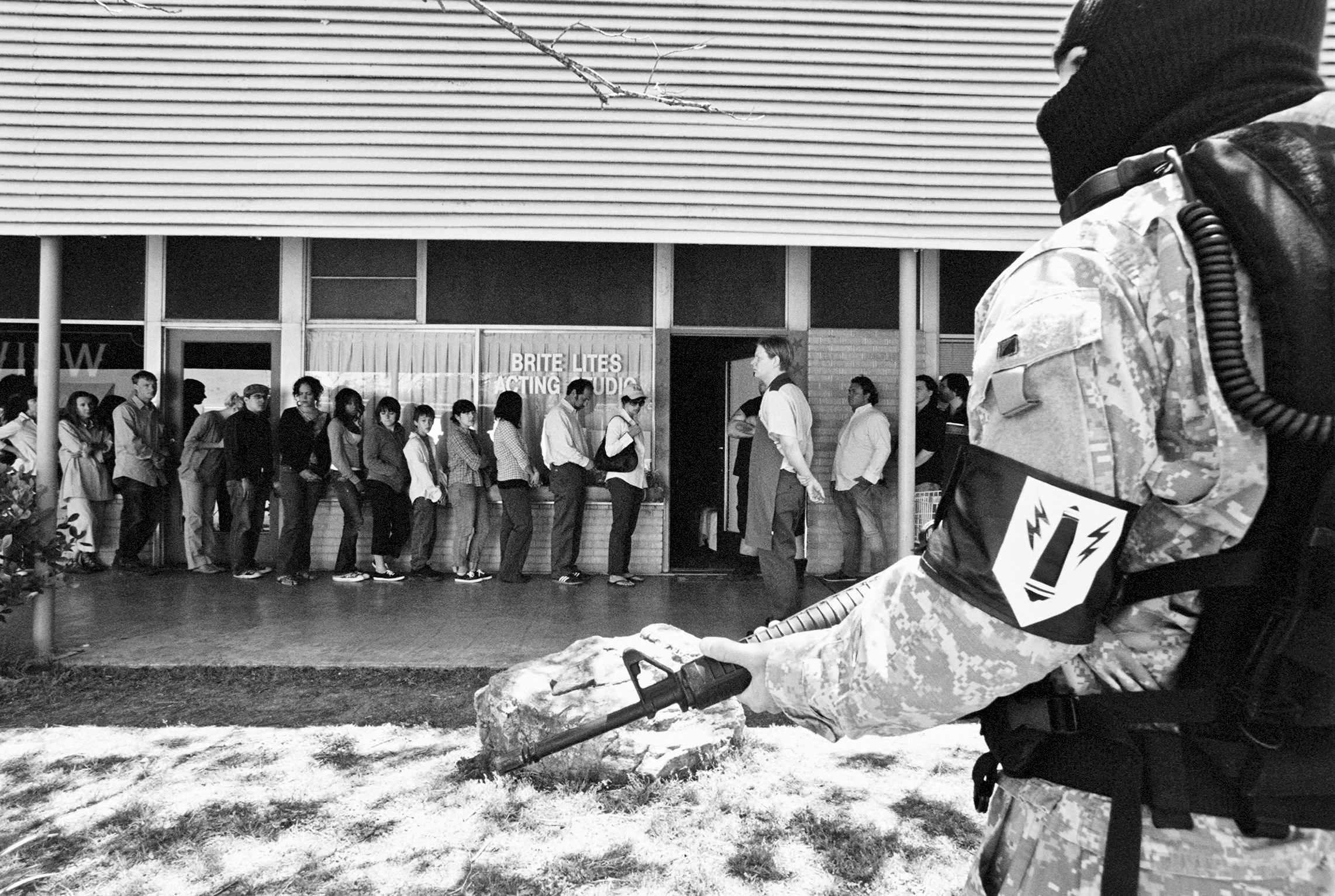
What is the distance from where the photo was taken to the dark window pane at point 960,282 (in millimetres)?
8844

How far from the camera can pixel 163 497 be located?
27.8 feet

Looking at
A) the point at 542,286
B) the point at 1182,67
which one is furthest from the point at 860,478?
the point at 1182,67

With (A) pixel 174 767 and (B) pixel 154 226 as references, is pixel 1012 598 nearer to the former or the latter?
(A) pixel 174 767

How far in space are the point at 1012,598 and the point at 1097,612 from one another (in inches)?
3.9

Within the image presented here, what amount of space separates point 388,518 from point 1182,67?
786 cm

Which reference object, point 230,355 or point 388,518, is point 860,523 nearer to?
point 388,518

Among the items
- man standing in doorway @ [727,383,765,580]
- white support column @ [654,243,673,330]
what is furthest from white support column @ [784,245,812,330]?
white support column @ [654,243,673,330]

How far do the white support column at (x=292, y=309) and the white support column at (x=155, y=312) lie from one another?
1.09 m

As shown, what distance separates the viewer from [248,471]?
26.6 feet

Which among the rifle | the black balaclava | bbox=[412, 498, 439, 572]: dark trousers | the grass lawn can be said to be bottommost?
the grass lawn

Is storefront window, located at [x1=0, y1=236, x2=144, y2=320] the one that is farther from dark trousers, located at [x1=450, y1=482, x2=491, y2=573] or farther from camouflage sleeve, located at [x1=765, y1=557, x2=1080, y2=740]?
camouflage sleeve, located at [x1=765, y1=557, x2=1080, y2=740]

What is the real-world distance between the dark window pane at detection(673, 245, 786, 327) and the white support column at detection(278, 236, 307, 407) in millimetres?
3591

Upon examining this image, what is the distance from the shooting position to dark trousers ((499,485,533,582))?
793 cm

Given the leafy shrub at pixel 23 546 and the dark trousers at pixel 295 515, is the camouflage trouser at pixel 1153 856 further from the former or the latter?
the dark trousers at pixel 295 515
